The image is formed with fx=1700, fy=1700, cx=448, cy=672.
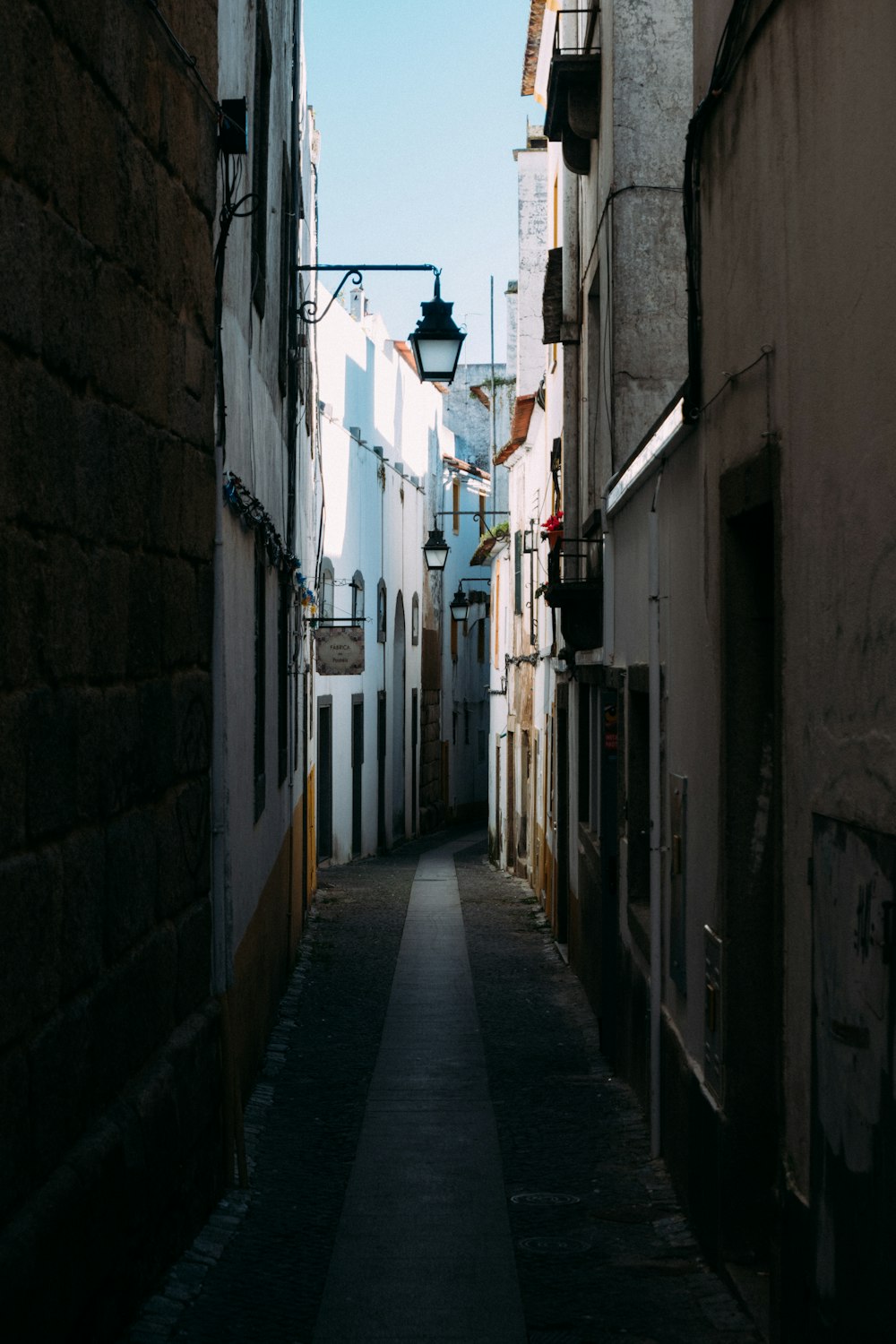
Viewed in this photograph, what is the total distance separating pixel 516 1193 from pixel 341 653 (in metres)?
11.4

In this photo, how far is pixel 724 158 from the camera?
231 inches

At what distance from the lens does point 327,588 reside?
23.8 meters

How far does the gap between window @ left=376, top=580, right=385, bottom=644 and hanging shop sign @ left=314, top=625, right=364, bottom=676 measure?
1087cm

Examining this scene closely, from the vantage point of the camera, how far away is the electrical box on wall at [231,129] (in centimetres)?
672

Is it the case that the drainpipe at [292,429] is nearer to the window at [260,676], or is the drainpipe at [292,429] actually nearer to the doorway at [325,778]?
the window at [260,676]

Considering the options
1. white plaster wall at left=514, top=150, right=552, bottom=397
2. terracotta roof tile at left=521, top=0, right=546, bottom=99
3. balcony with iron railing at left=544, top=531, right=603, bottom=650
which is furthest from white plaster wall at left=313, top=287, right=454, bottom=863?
balcony with iron railing at left=544, top=531, right=603, bottom=650

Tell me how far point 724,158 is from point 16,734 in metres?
Answer: 3.33

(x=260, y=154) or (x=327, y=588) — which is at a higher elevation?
(x=260, y=154)

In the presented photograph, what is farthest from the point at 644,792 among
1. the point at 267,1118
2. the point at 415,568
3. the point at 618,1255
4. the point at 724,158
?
the point at 415,568

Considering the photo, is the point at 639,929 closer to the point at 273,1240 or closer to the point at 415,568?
the point at 273,1240

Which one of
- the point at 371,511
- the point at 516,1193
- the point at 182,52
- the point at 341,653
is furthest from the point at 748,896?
the point at 371,511

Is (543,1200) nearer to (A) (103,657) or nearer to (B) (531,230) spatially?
(A) (103,657)

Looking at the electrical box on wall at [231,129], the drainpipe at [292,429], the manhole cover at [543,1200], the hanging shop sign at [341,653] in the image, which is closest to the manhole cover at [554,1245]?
the manhole cover at [543,1200]

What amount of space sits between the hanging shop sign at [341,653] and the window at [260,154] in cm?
823
